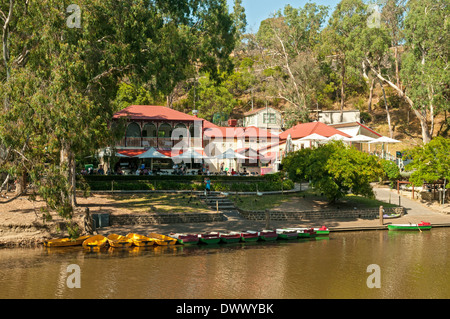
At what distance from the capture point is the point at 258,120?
66438 mm

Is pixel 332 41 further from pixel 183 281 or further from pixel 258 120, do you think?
pixel 183 281

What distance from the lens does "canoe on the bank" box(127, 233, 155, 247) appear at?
24.4 m

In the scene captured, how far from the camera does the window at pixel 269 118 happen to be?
6656 cm

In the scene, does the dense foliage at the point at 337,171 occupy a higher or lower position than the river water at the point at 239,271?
higher

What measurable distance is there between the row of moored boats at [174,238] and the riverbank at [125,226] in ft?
3.70

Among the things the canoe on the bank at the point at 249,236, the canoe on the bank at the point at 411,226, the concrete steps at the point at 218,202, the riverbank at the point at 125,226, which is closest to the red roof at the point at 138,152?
the riverbank at the point at 125,226

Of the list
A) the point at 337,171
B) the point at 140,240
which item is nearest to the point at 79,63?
the point at 140,240

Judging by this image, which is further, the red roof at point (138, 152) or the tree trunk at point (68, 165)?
the red roof at point (138, 152)

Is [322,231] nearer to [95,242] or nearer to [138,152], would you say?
[95,242]

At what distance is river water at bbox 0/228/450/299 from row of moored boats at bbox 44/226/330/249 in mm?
485

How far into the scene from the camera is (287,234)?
1084 inches

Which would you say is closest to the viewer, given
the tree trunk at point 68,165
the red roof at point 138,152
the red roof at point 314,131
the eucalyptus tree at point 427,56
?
the tree trunk at point 68,165

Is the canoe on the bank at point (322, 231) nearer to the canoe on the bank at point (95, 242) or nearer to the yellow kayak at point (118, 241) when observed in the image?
the yellow kayak at point (118, 241)
